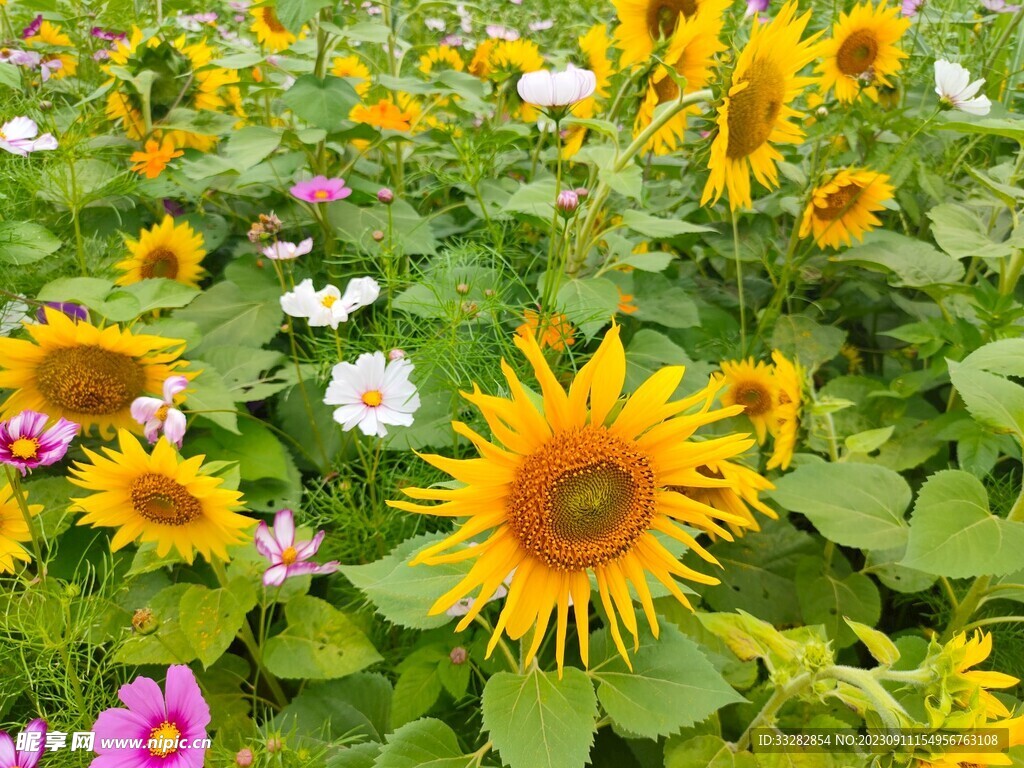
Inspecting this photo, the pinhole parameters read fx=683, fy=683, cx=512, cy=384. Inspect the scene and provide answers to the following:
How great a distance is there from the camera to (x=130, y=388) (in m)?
1.21

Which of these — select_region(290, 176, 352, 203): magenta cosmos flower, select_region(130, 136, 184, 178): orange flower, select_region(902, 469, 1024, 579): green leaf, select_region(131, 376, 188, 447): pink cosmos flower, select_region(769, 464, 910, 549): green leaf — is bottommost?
select_region(769, 464, 910, 549): green leaf

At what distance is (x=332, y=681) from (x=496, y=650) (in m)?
0.27

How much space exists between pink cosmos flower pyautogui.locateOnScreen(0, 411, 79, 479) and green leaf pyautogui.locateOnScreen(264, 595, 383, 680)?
1.36 ft

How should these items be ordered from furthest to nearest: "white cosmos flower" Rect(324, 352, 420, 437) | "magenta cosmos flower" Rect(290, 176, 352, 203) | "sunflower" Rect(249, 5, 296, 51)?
"sunflower" Rect(249, 5, 296, 51)
"magenta cosmos flower" Rect(290, 176, 352, 203)
"white cosmos flower" Rect(324, 352, 420, 437)

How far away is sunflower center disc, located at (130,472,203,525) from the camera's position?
37.2 inches

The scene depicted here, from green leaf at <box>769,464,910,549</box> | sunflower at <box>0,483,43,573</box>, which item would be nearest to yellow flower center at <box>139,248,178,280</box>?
sunflower at <box>0,483,43,573</box>

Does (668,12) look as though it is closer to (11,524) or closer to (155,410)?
(155,410)

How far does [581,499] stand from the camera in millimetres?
760

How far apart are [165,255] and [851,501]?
1.56 meters

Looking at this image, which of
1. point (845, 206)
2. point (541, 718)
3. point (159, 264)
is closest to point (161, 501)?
point (541, 718)

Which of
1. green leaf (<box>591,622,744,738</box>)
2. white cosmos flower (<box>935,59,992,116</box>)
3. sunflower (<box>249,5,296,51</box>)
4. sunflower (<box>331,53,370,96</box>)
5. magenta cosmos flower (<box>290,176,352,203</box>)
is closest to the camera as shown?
green leaf (<box>591,622,744,738</box>)

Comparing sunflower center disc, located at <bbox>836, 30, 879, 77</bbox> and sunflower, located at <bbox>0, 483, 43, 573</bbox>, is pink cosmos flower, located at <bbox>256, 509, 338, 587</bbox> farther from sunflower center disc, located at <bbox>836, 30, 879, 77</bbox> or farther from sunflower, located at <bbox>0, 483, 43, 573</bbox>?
sunflower center disc, located at <bbox>836, 30, 879, 77</bbox>

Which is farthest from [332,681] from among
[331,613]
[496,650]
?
[496,650]

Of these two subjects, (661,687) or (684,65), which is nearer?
(661,687)
